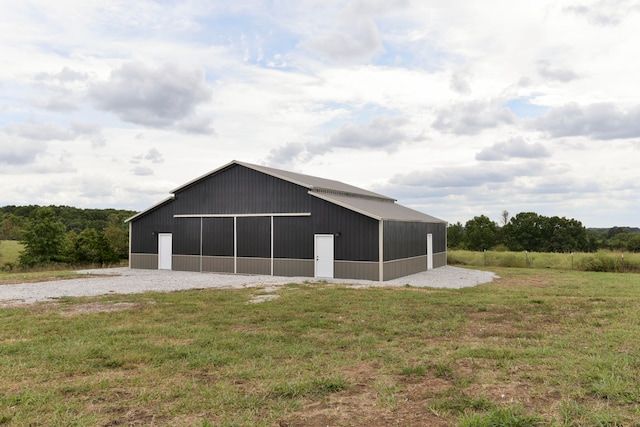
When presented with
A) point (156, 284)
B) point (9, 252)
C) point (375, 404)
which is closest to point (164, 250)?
point (156, 284)

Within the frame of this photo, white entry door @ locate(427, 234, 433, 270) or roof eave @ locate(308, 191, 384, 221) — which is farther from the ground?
roof eave @ locate(308, 191, 384, 221)

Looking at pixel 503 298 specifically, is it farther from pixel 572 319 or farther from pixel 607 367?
pixel 607 367

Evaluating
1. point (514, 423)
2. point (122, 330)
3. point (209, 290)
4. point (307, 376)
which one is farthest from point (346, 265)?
point (514, 423)

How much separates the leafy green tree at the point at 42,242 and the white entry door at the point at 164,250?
15.5 metres

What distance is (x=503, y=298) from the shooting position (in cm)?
1337

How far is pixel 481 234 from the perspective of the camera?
54656mm

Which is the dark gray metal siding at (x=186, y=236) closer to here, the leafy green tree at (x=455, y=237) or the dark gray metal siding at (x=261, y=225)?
the dark gray metal siding at (x=261, y=225)

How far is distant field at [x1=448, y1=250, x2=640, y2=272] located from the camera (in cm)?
2630

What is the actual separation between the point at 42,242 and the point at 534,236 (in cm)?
4910

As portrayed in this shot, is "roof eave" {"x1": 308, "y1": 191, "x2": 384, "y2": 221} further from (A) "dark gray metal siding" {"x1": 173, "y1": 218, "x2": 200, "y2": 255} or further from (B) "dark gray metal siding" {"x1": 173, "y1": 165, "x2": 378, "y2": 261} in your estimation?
(A) "dark gray metal siding" {"x1": 173, "y1": 218, "x2": 200, "y2": 255}

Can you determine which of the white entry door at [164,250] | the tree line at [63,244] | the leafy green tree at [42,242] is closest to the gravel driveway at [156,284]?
the white entry door at [164,250]

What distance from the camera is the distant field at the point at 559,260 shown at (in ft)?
86.3

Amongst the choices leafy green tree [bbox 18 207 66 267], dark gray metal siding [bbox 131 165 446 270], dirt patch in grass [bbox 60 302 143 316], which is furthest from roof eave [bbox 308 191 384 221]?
leafy green tree [bbox 18 207 66 267]

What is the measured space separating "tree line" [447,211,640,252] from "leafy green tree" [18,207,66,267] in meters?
41.0
